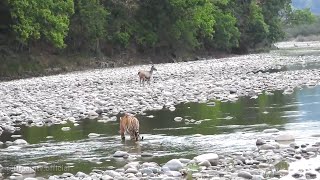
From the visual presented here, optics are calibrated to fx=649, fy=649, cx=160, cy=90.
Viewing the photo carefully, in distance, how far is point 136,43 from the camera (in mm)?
58219

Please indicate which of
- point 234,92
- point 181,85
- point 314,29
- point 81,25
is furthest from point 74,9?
point 314,29

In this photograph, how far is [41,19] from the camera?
4400 centimetres

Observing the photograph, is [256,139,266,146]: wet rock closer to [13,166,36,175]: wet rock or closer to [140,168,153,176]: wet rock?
[140,168,153,176]: wet rock

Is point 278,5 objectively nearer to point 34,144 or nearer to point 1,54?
point 1,54

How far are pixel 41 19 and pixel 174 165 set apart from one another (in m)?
36.4

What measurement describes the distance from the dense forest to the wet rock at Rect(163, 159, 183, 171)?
34249 millimetres

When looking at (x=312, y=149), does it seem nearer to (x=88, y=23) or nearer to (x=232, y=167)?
(x=232, y=167)

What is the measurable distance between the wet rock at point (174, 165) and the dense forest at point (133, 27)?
34.2 metres

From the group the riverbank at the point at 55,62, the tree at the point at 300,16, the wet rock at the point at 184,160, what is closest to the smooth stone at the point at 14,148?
the wet rock at the point at 184,160

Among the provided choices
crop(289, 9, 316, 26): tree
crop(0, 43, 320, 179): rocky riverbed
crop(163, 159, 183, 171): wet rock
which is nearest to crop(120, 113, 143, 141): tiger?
crop(0, 43, 320, 179): rocky riverbed

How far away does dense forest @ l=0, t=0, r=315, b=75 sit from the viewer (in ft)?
145

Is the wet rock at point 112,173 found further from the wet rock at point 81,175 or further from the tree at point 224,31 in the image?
the tree at point 224,31

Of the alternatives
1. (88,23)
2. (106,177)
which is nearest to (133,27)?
(88,23)

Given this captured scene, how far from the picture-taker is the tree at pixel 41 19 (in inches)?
1662
